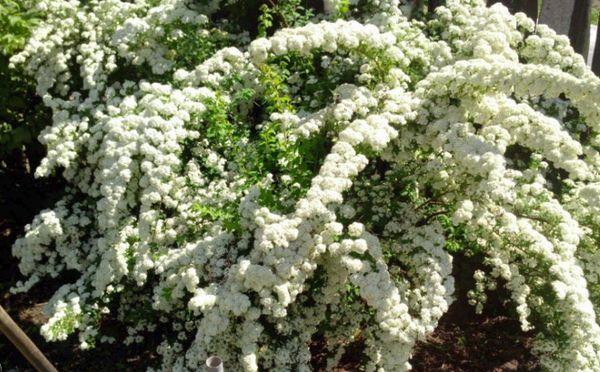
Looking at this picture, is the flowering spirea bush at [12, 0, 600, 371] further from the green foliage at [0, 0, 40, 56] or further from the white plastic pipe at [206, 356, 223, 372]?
the white plastic pipe at [206, 356, 223, 372]

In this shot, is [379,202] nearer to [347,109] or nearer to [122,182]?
[347,109]

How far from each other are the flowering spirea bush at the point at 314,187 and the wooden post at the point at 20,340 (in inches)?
37.3

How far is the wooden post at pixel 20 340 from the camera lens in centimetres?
283

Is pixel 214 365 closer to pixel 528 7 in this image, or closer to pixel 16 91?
pixel 16 91

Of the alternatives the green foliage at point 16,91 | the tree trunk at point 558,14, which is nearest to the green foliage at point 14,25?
the green foliage at point 16,91

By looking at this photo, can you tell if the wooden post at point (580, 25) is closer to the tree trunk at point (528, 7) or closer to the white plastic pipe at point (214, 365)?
the tree trunk at point (528, 7)

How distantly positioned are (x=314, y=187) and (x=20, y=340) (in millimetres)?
1952

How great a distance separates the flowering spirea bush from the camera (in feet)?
12.9

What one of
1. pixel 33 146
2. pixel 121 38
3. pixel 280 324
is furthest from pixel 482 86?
pixel 33 146

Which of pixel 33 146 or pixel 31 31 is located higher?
pixel 31 31

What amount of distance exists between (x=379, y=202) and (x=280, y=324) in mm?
1274

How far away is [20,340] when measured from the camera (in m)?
2.98

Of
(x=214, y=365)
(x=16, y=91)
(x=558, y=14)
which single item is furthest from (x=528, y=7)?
(x=214, y=365)

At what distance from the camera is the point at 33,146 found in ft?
21.6
